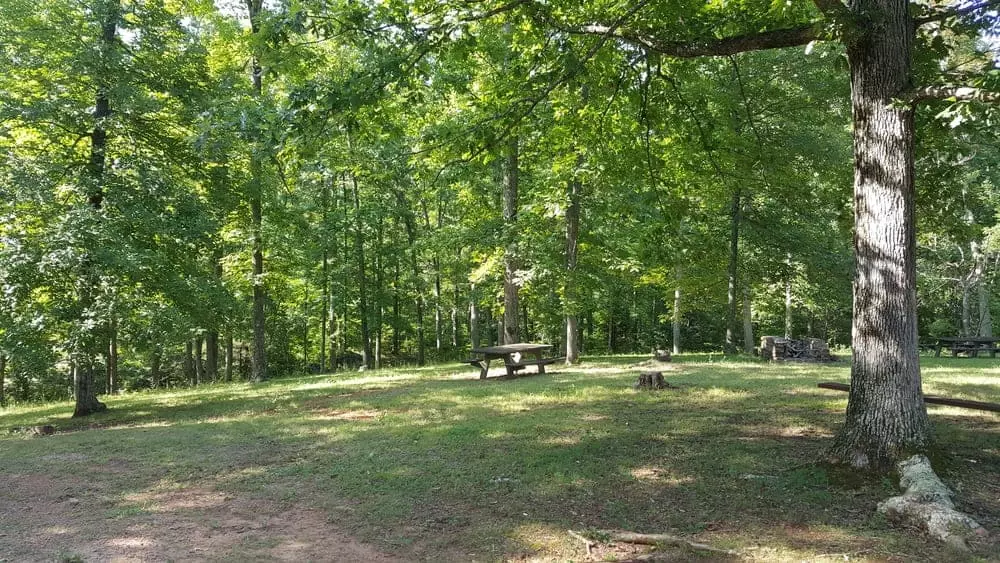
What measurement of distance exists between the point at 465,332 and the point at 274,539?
3388 centimetres

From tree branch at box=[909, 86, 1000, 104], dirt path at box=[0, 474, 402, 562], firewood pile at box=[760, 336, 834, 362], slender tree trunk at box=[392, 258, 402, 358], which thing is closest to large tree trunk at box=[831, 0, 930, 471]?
tree branch at box=[909, 86, 1000, 104]

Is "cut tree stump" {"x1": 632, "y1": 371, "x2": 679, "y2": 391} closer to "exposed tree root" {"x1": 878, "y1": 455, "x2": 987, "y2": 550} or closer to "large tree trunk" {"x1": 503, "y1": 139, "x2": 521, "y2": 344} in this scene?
"exposed tree root" {"x1": 878, "y1": 455, "x2": 987, "y2": 550}

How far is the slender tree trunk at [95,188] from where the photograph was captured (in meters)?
10.5

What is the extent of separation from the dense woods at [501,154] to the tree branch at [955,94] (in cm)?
2

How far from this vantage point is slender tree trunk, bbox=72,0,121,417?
10461 millimetres

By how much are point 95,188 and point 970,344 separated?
22.8 metres

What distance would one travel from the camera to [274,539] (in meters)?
4.47

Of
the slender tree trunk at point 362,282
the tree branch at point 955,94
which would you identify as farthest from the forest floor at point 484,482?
the slender tree trunk at point 362,282

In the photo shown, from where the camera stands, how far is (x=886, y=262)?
5.04 metres

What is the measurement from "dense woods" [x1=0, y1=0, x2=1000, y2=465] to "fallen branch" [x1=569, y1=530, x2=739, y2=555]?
213 cm

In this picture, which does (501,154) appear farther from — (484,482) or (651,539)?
(651,539)

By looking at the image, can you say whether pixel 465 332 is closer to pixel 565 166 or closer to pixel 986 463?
pixel 565 166

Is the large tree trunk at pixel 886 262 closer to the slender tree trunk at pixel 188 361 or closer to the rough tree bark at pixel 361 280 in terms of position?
the rough tree bark at pixel 361 280

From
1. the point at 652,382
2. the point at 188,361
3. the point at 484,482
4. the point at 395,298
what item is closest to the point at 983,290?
the point at 652,382
